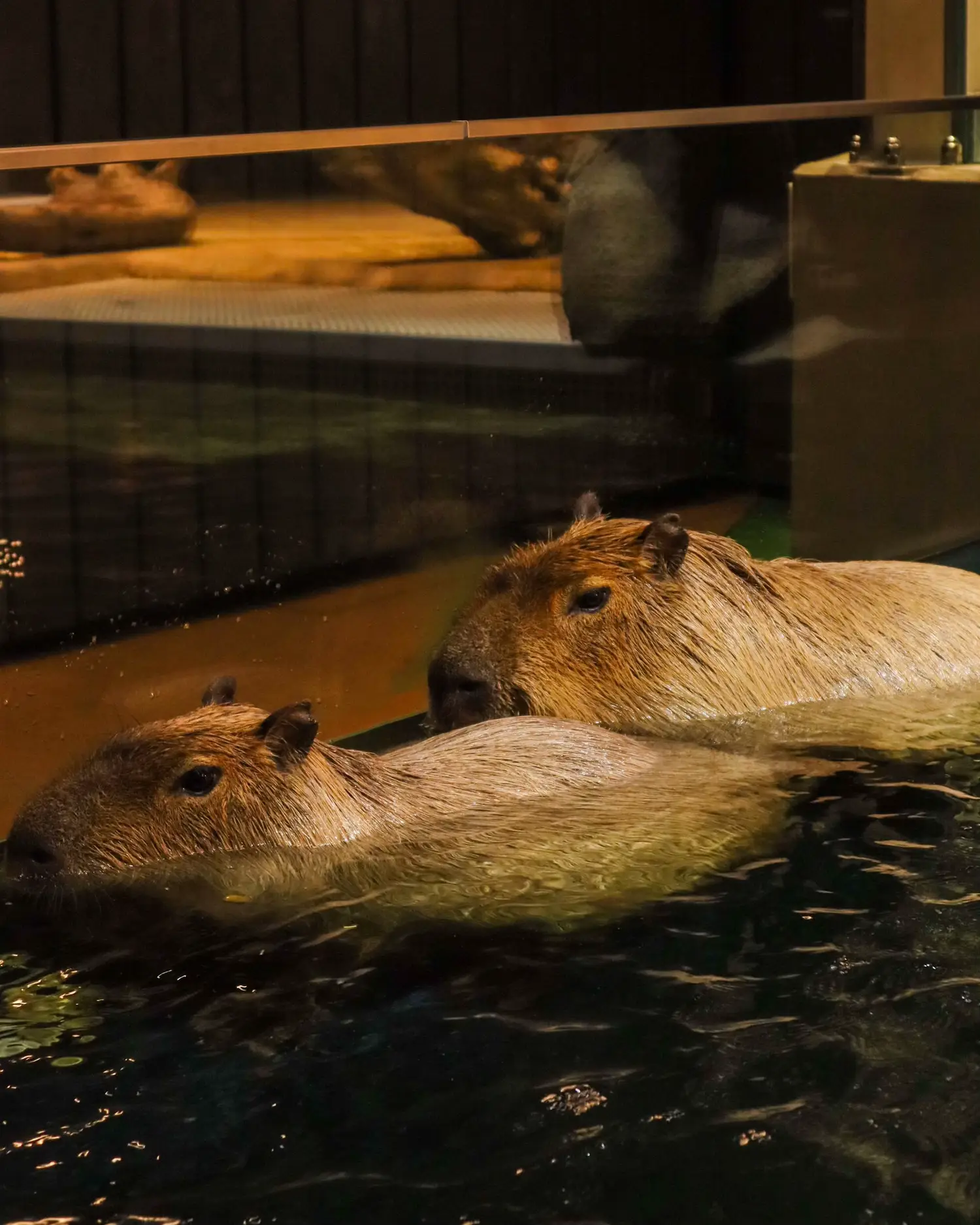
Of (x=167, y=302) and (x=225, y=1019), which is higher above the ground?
(x=167, y=302)

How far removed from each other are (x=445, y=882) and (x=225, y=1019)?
2.35ft

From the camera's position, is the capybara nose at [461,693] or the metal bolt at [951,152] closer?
the capybara nose at [461,693]

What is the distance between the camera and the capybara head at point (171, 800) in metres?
3.96

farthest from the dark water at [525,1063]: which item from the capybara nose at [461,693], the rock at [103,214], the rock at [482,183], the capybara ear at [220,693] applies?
the rock at [482,183]

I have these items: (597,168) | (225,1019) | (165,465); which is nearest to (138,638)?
(165,465)

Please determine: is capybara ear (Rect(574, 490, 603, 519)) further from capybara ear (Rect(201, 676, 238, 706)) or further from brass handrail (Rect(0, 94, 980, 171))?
capybara ear (Rect(201, 676, 238, 706))

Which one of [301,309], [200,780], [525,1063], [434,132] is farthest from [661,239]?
[525,1063]

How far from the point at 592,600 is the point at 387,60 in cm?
312

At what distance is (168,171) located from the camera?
15.6 ft

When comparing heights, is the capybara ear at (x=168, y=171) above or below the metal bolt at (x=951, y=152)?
below

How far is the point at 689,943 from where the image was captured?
370cm

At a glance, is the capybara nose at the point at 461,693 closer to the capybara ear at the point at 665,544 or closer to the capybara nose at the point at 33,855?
the capybara ear at the point at 665,544

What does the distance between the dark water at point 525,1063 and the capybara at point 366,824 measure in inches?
5.7

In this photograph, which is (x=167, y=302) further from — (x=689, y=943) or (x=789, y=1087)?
(x=789, y=1087)
